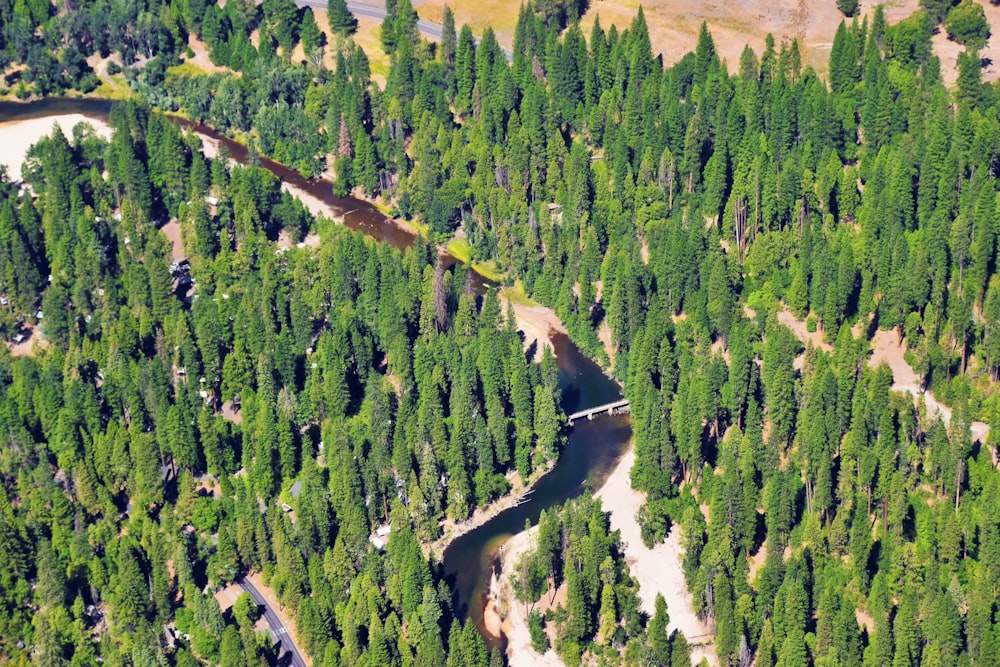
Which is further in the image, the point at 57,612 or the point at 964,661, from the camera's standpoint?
the point at 57,612

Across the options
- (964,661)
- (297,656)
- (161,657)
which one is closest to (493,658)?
(297,656)

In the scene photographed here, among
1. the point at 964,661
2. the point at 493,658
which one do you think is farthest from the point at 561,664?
the point at 964,661

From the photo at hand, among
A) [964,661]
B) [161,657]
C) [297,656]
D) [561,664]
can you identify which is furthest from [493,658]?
[964,661]

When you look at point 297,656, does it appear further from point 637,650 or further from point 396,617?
point 637,650

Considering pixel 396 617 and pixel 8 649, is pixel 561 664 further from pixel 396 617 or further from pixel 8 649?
pixel 8 649

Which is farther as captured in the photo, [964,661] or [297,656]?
[297,656]

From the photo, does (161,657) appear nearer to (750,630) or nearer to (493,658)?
(493,658)
